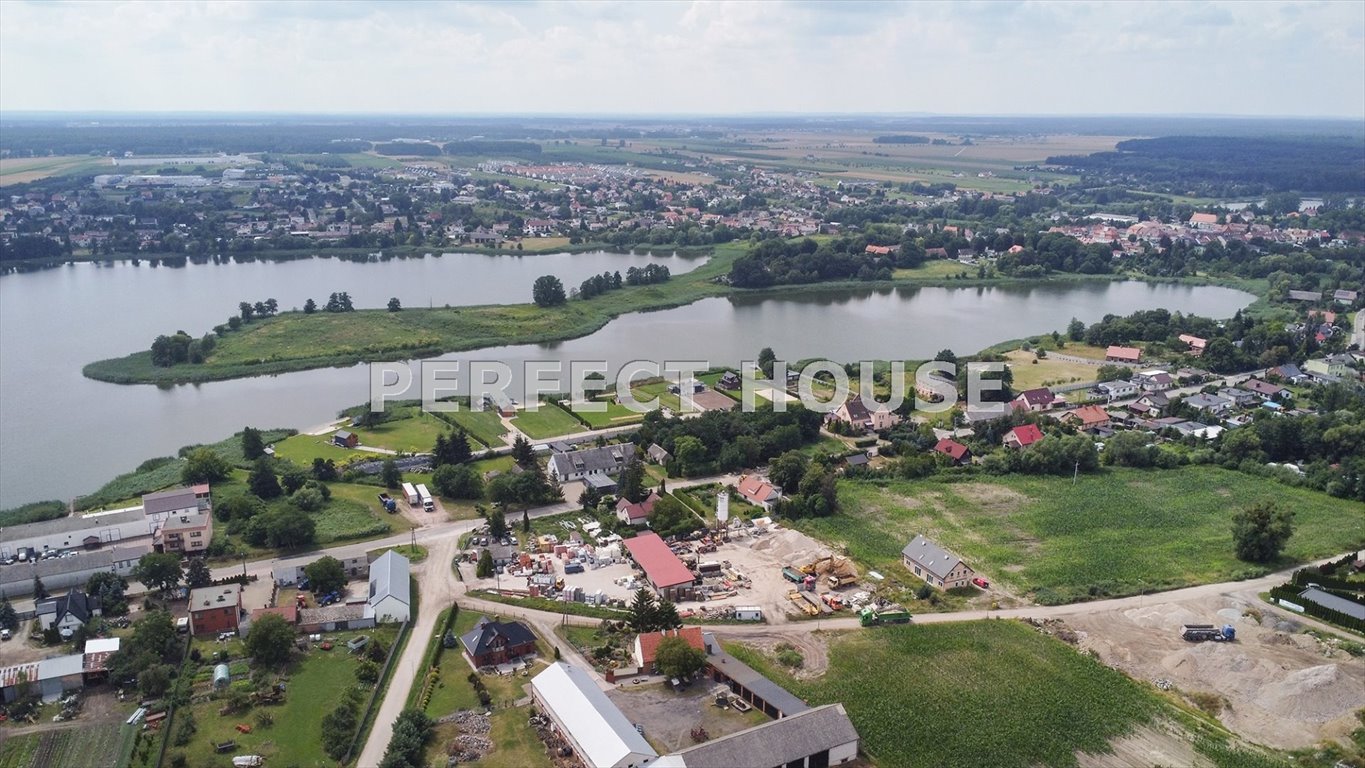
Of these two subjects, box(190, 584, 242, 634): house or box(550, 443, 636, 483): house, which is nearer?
box(190, 584, 242, 634): house

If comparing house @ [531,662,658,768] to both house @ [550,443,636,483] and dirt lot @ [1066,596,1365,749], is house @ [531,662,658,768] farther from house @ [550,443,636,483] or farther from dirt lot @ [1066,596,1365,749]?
house @ [550,443,636,483]

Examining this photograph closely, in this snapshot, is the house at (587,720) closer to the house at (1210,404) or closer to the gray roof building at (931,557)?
the gray roof building at (931,557)

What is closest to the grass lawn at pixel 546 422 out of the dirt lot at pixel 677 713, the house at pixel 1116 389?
the dirt lot at pixel 677 713

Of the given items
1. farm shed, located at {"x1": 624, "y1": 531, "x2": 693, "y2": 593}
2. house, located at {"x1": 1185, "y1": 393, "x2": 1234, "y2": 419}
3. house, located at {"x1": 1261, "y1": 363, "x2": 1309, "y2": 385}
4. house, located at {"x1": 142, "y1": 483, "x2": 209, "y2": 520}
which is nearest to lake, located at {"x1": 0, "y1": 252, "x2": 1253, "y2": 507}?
house, located at {"x1": 142, "y1": 483, "x2": 209, "y2": 520}

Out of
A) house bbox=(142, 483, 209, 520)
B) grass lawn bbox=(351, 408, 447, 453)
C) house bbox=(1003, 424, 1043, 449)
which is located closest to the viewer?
house bbox=(142, 483, 209, 520)

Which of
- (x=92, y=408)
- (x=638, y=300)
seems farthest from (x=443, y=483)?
(x=638, y=300)

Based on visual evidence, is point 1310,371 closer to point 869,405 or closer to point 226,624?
point 869,405

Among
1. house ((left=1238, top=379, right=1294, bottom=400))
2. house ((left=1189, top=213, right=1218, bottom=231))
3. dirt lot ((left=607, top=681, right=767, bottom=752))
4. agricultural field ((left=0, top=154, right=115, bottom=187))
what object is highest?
agricultural field ((left=0, top=154, right=115, bottom=187))
